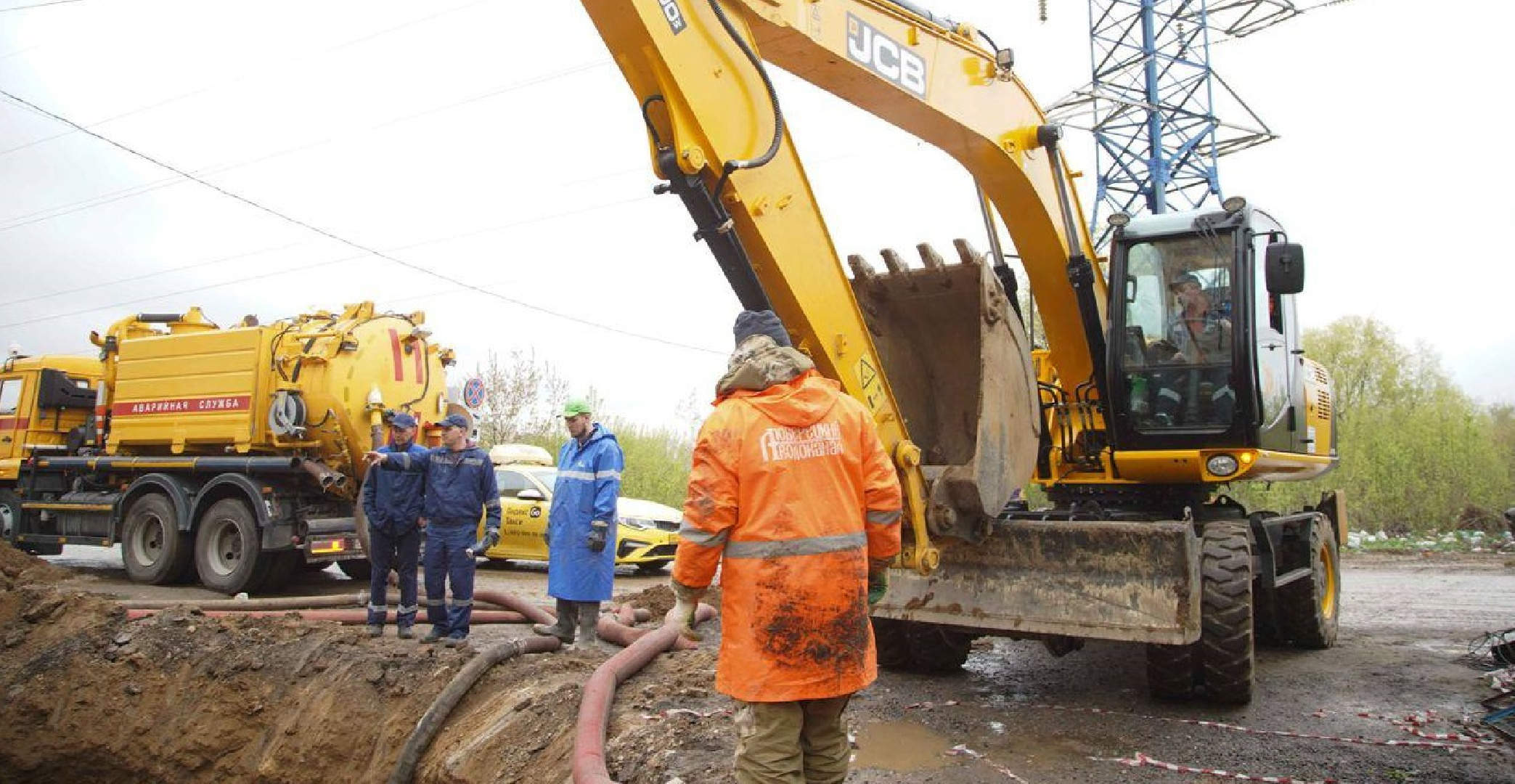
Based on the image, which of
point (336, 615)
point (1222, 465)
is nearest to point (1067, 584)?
point (1222, 465)

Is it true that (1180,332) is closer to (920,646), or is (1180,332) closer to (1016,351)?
(1016,351)

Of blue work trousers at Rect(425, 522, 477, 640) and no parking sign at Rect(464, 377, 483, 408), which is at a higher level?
no parking sign at Rect(464, 377, 483, 408)

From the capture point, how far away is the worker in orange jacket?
9.97 feet

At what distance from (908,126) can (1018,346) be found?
1.42 metres

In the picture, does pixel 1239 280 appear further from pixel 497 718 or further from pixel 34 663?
pixel 34 663

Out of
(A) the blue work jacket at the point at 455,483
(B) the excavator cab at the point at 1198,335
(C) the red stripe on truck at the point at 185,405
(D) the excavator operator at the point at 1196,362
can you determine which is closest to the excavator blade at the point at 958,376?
(B) the excavator cab at the point at 1198,335

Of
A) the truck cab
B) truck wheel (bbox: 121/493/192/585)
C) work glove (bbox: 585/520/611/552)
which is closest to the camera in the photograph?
work glove (bbox: 585/520/611/552)

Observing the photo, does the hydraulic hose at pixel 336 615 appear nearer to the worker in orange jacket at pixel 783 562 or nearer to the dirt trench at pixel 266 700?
the dirt trench at pixel 266 700

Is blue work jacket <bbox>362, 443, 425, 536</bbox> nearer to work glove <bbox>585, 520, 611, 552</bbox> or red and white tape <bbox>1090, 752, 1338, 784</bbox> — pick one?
work glove <bbox>585, 520, 611, 552</bbox>

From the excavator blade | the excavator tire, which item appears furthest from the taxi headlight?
the excavator tire

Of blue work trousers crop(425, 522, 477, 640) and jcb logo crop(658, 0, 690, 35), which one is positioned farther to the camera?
blue work trousers crop(425, 522, 477, 640)

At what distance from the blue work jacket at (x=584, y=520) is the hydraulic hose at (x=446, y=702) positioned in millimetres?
483

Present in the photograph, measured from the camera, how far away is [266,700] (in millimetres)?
6648

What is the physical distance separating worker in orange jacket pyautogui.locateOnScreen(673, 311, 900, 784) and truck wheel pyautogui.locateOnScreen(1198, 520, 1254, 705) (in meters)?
2.94
